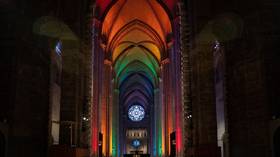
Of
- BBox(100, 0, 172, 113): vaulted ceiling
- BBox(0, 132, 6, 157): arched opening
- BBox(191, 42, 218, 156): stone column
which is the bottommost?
BBox(0, 132, 6, 157): arched opening

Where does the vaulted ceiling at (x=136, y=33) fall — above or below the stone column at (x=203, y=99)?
above

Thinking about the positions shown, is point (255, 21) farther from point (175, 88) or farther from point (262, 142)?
point (175, 88)

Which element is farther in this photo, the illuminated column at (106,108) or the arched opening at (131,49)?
the illuminated column at (106,108)

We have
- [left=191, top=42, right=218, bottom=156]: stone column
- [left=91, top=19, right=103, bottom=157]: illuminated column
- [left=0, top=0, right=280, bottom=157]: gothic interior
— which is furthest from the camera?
[left=91, top=19, right=103, bottom=157]: illuminated column

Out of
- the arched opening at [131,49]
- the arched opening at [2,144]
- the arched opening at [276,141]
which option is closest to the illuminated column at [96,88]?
the arched opening at [131,49]

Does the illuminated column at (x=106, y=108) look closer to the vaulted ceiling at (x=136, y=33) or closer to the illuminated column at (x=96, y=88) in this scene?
the vaulted ceiling at (x=136, y=33)

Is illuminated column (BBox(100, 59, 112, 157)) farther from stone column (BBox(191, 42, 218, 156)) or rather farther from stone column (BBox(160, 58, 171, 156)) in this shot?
stone column (BBox(191, 42, 218, 156))

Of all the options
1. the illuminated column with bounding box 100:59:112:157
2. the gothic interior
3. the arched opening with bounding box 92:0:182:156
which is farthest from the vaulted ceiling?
the gothic interior

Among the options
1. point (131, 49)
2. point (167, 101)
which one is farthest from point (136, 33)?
point (167, 101)

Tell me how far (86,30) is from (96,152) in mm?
8081

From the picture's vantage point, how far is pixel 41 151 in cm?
1581

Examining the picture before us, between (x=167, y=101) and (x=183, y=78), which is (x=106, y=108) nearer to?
(x=167, y=101)

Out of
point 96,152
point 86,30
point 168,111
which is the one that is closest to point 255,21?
point 86,30

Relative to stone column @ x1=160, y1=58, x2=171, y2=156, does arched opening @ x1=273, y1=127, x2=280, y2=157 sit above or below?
below
